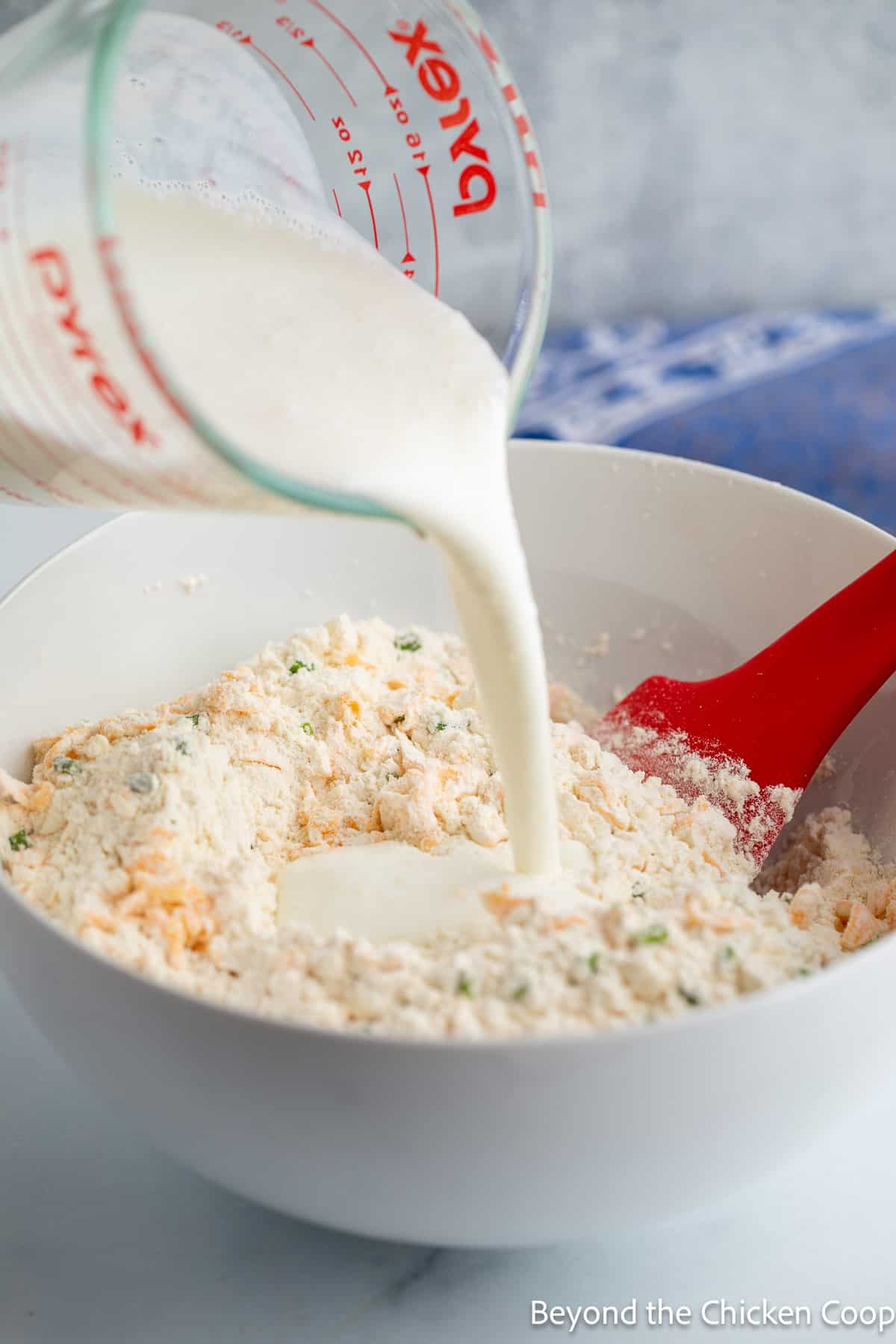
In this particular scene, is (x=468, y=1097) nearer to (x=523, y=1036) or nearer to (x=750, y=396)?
(x=523, y=1036)

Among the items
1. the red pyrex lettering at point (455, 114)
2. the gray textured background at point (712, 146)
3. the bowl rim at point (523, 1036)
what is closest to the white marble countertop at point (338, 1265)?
the bowl rim at point (523, 1036)

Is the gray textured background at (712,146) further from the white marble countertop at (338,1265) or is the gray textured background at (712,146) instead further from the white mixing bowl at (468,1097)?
the white marble countertop at (338,1265)

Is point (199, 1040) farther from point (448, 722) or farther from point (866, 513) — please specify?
point (866, 513)

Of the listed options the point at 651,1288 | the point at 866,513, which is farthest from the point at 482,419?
the point at 866,513

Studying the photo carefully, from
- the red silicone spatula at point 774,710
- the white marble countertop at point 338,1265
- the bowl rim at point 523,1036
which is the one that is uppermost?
the bowl rim at point 523,1036

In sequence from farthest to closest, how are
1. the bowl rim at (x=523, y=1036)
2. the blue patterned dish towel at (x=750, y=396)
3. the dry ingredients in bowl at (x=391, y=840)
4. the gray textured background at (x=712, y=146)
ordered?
the gray textured background at (x=712, y=146), the blue patterned dish towel at (x=750, y=396), the dry ingredients in bowl at (x=391, y=840), the bowl rim at (x=523, y=1036)

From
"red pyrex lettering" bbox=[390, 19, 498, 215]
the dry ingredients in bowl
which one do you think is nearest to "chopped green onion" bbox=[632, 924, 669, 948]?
the dry ingredients in bowl
